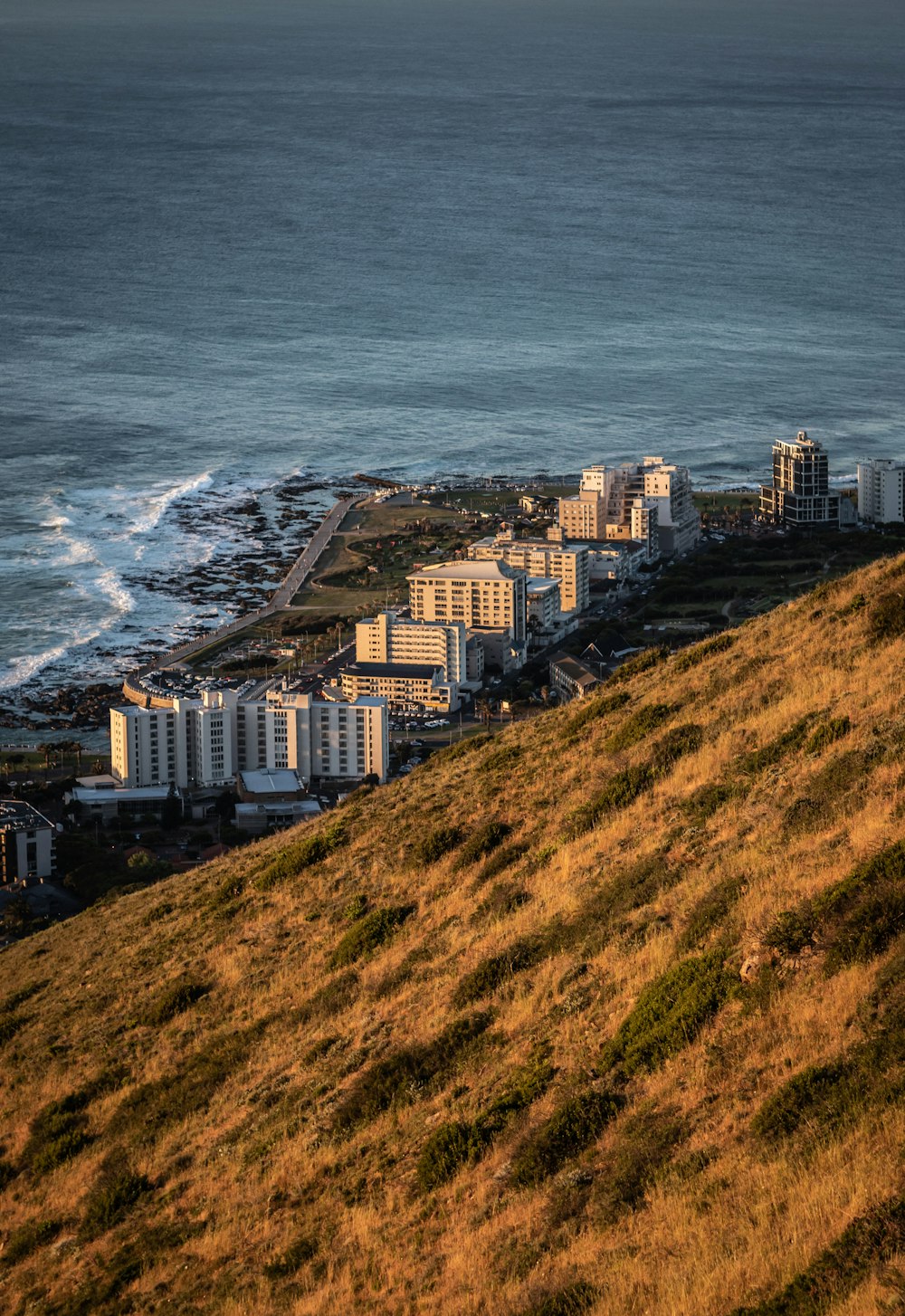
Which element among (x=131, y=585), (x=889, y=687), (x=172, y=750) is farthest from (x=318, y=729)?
(x=889, y=687)

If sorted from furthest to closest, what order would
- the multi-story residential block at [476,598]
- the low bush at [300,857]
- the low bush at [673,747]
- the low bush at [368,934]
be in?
the multi-story residential block at [476,598]
the low bush at [300,857]
the low bush at [673,747]
the low bush at [368,934]

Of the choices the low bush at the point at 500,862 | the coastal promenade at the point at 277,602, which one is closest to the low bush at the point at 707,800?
the low bush at the point at 500,862

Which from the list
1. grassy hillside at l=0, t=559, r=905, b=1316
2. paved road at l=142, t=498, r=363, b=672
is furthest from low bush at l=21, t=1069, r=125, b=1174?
paved road at l=142, t=498, r=363, b=672

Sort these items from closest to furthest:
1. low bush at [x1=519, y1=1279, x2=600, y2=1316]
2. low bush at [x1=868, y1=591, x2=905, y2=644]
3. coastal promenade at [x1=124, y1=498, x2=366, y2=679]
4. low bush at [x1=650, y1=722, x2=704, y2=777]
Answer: low bush at [x1=519, y1=1279, x2=600, y2=1316] < low bush at [x1=650, y1=722, x2=704, y2=777] < low bush at [x1=868, y1=591, x2=905, y2=644] < coastal promenade at [x1=124, y1=498, x2=366, y2=679]

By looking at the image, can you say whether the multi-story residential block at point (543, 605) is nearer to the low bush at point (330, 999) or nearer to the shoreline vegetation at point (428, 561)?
the shoreline vegetation at point (428, 561)

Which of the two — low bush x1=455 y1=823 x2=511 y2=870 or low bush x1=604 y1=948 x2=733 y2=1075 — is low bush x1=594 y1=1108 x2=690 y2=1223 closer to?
low bush x1=604 y1=948 x2=733 y2=1075

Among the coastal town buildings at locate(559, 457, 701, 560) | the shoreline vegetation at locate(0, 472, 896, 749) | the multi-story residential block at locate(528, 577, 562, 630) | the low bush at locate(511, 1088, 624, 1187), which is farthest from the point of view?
the coastal town buildings at locate(559, 457, 701, 560)

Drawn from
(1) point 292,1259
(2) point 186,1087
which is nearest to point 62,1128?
(2) point 186,1087
